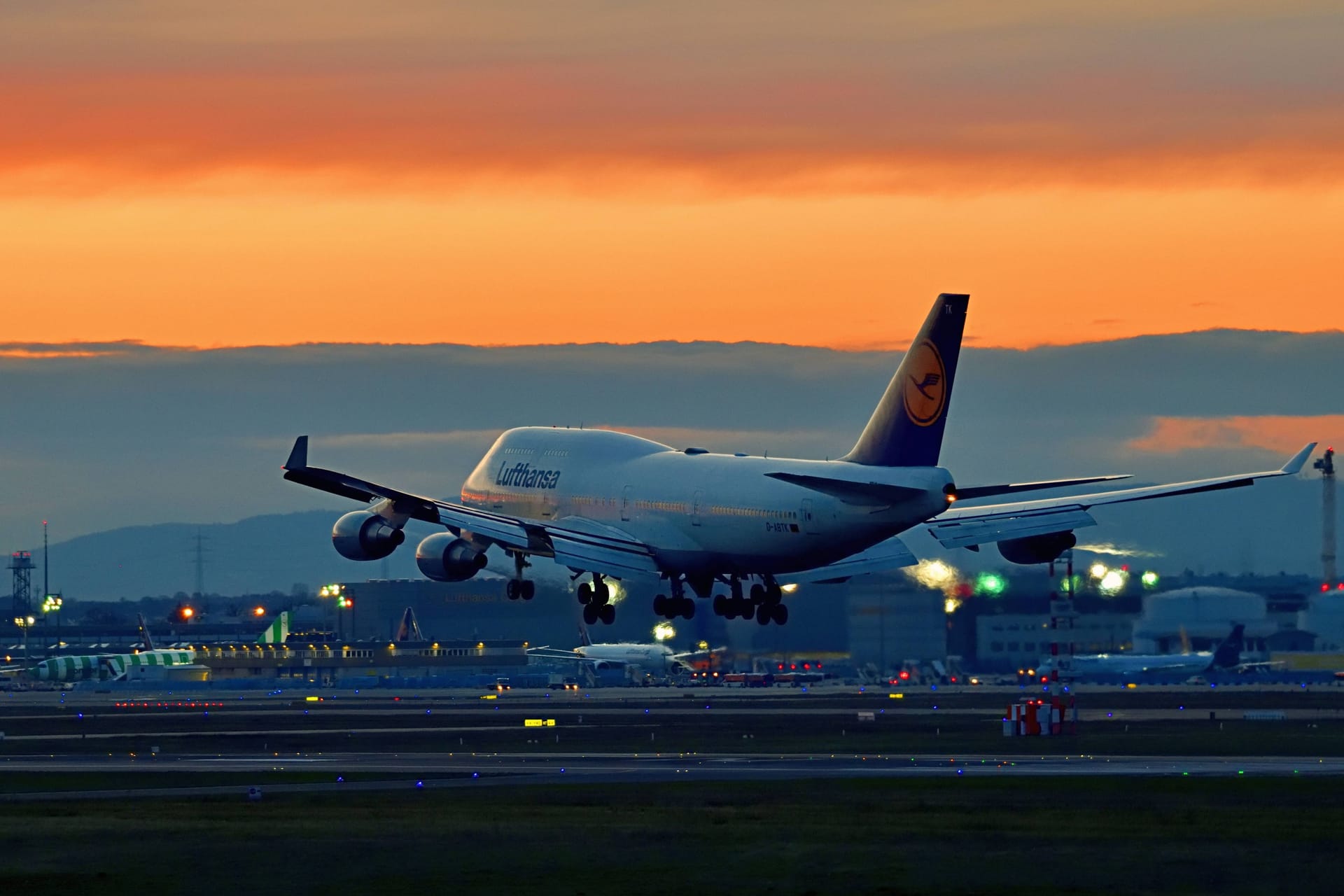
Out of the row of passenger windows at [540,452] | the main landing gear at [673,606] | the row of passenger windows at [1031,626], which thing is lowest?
the row of passenger windows at [1031,626]

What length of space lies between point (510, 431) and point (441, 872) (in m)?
44.5

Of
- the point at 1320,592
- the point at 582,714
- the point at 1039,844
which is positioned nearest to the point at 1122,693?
the point at 582,714

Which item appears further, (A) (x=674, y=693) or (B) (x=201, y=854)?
(A) (x=674, y=693)

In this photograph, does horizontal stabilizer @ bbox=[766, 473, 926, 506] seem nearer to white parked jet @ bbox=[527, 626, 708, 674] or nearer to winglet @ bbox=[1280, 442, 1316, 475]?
winglet @ bbox=[1280, 442, 1316, 475]

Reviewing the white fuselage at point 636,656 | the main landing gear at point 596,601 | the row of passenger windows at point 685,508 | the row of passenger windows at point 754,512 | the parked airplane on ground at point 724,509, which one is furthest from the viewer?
the white fuselage at point 636,656

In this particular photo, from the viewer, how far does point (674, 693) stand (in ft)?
481

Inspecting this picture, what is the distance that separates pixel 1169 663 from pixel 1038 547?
93.9 m

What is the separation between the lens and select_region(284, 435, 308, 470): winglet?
65312 millimetres

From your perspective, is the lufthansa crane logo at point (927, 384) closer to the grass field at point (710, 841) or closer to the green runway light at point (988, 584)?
the grass field at point (710, 841)

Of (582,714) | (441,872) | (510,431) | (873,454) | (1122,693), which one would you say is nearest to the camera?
(441,872)

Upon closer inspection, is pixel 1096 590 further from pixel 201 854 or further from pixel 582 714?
pixel 201 854

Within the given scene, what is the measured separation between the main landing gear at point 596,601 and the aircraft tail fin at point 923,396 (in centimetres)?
1308

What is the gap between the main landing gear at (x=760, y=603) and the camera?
74750 mm

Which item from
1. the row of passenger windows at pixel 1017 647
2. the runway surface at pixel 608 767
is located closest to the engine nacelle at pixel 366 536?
the runway surface at pixel 608 767
